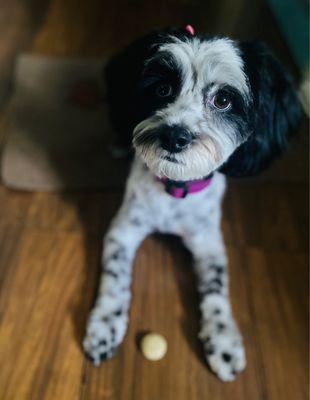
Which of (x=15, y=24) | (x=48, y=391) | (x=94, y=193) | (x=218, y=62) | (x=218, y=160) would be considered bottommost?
(x=48, y=391)

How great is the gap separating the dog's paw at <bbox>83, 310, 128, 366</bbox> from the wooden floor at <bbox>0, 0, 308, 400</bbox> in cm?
3

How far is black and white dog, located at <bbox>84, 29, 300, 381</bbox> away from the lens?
100 centimetres

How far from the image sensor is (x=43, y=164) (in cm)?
167

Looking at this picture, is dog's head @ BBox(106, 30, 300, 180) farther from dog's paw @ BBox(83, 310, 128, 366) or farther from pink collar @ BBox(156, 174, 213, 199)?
dog's paw @ BBox(83, 310, 128, 366)

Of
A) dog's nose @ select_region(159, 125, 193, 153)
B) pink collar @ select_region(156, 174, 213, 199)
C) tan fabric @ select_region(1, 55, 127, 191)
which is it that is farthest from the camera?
tan fabric @ select_region(1, 55, 127, 191)

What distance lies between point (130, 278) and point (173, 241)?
22 centimetres

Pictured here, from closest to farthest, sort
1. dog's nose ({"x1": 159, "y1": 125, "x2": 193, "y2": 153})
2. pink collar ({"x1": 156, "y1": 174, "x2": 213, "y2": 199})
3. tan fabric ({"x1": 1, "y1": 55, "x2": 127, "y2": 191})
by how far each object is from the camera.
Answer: dog's nose ({"x1": 159, "y1": 125, "x2": 193, "y2": 153}), pink collar ({"x1": 156, "y1": 174, "x2": 213, "y2": 199}), tan fabric ({"x1": 1, "y1": 55, "x2": 127, "y2": 191})

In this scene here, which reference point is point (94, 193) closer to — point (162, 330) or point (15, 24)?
point (162, 330)

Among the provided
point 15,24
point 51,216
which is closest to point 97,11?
point 15,24

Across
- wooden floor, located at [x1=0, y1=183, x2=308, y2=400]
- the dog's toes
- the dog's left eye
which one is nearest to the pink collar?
the dog's left eye

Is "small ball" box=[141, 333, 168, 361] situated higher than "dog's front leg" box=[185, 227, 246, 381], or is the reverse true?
"dog's front leg" box=[185, 227, 246, 381]

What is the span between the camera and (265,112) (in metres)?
1.09

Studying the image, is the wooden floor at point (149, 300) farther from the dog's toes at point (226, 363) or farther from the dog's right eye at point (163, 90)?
the dog's right eye at point (163, 90)

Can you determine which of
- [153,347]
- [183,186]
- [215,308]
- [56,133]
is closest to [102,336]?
[153,347]
